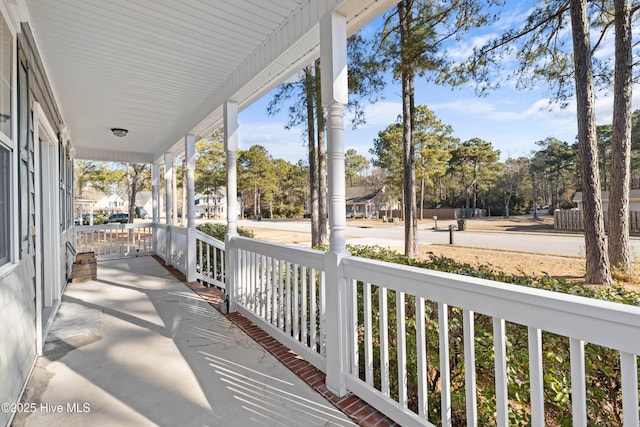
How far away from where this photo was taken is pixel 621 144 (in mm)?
4711

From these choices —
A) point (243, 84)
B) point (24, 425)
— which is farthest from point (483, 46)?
point (24, 425)

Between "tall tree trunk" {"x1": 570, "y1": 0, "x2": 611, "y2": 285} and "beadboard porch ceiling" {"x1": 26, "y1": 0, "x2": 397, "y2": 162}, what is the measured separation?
13.8 feet

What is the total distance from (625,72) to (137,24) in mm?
6138

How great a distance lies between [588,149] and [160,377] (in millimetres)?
6149

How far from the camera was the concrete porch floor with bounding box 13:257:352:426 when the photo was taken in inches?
73.3

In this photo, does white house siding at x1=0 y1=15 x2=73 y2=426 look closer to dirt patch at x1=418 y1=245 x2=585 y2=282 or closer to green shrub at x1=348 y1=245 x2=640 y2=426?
green shrub at x1=348 y1=245 x2=640 y2=426

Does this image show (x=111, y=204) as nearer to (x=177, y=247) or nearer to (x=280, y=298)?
(x=177, y=247)

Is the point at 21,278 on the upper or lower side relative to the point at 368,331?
upper

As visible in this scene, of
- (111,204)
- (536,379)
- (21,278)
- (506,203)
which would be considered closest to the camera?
(536,379)

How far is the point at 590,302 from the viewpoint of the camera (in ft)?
3.34

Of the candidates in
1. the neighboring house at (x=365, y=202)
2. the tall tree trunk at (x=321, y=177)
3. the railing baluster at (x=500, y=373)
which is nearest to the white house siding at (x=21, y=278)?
the railing baluster at (x=500, y=373)

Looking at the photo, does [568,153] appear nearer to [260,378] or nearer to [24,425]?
[260,378]

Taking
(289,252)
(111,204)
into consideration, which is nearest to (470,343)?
(289,252)

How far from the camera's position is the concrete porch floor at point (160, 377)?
186 cm
